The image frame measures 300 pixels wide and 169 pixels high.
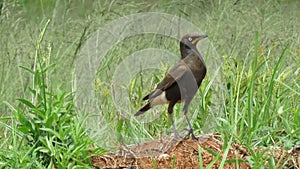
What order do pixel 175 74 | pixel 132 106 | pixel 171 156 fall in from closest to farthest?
pixel 171 156 → pixel 175 74 → pixel 132 106

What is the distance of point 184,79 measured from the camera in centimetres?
404

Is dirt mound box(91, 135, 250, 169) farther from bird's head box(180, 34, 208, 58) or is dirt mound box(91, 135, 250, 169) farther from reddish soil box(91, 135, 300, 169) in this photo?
bird's head box(180, 34, 208, 58)

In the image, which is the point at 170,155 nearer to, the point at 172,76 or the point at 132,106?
the point at 172,76

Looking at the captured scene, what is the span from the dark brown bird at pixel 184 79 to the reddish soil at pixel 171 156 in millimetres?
103

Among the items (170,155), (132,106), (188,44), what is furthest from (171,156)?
(132,106)

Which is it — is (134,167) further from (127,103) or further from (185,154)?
(127,103)

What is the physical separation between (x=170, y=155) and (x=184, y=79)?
56 cm

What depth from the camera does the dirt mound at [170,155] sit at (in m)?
3.63

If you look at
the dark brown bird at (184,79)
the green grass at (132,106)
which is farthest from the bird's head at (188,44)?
the green grass at (132,106)

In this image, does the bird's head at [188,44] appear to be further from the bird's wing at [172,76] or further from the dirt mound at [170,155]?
the dirt mound at [170,155]

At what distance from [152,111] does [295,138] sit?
135 centimetres

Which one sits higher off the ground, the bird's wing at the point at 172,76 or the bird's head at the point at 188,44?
the bird's head at the point at 188,44

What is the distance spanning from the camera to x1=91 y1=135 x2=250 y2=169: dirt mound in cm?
363

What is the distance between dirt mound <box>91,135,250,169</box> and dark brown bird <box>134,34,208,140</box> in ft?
0.33
